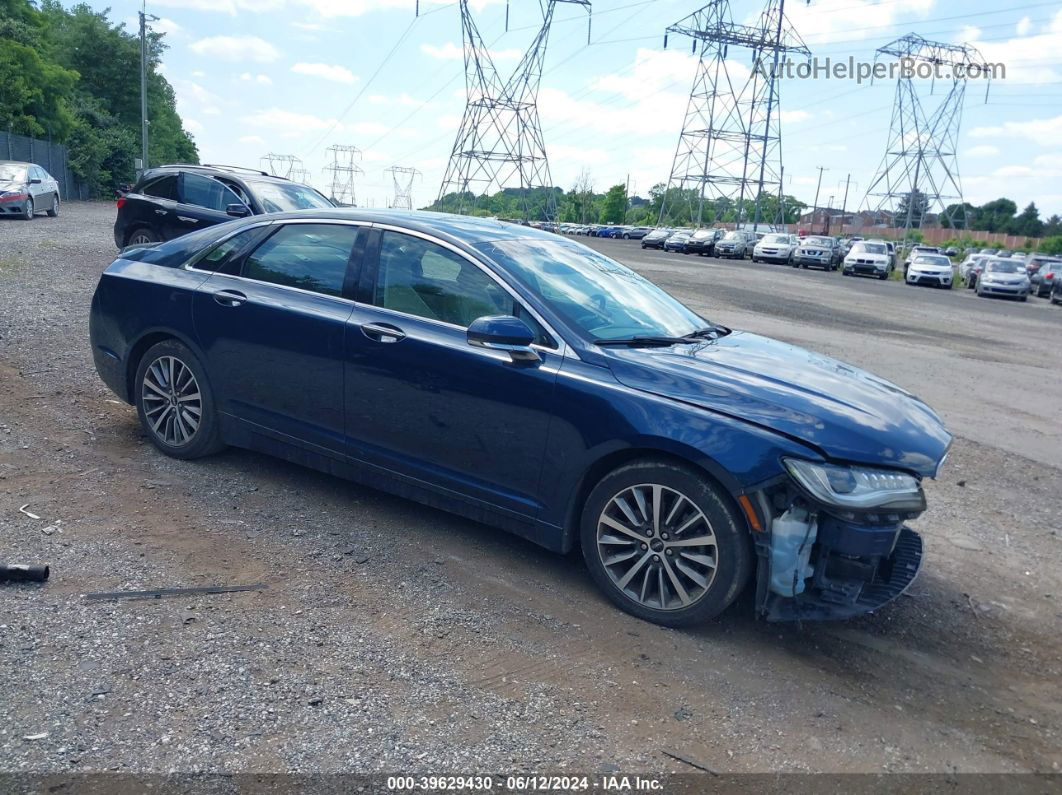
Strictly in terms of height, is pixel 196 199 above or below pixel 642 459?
above

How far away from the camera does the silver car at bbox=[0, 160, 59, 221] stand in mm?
24422

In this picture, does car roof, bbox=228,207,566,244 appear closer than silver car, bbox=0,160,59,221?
Yes

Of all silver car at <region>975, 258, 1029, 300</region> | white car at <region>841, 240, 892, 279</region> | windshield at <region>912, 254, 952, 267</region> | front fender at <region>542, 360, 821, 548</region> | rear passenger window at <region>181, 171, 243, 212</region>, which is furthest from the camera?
white car at <region>841, 240, 892, 279</region>

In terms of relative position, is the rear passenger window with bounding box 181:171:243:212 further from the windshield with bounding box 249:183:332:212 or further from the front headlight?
the front headlight

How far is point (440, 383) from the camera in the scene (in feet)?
14.7

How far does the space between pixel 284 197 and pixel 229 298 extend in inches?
345

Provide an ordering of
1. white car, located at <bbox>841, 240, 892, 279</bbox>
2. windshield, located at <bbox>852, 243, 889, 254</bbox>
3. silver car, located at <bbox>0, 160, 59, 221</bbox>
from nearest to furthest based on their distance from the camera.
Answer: silver car, located at <bbox>0, 160, 59, 221</bbox> → white car, located at <bbox>841, 240, 892, 279</bbox> → windshield, located at <bbox>852, 243, 889, 254</bbox>

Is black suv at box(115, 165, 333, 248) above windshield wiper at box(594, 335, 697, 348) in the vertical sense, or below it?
above

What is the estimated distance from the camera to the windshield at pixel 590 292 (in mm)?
4527

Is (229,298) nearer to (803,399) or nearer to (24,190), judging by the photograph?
(803,399)

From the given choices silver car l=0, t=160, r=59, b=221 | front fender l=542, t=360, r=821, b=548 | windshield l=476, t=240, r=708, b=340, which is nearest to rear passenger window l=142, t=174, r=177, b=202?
windshield l=476, t=240, r=708, b=340

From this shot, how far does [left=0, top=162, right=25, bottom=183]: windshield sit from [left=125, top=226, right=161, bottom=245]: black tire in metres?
13.7

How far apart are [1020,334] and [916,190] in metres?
59.9

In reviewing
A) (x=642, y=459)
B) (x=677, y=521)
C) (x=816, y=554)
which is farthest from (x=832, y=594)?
(x=642, y=459)
